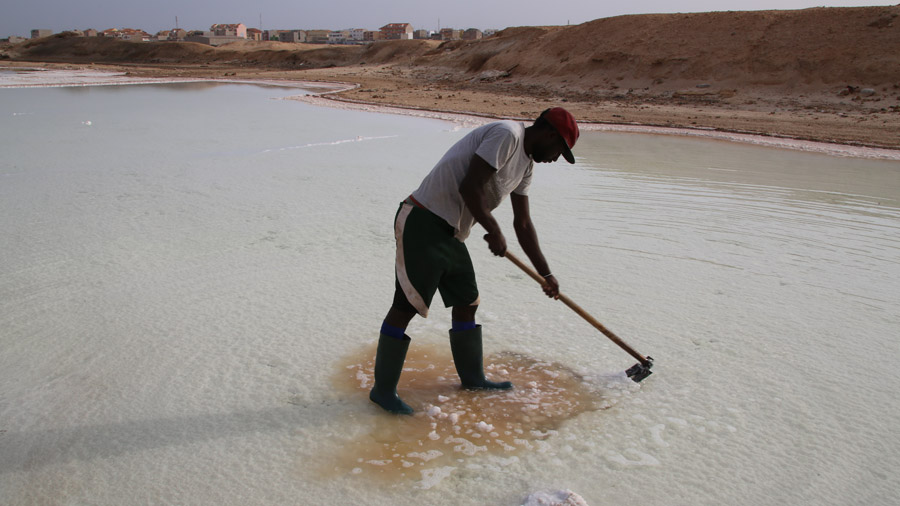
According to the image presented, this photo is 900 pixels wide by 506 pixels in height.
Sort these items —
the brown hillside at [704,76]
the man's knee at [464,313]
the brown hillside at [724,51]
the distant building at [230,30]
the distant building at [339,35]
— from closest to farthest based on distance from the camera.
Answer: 1. the man's knee at [464,313]
2. the brown hillside at [704,76]
3. the brown hillside at [724,51]
4. the distant building at [230,30]
5. the distant building at [339,35]

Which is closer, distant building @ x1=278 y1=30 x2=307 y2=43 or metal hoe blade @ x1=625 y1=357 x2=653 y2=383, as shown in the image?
metal hoe blade @ x1=625 y1=357 x2=653 y2=383

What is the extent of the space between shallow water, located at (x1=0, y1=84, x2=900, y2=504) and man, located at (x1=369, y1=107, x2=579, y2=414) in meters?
0.29

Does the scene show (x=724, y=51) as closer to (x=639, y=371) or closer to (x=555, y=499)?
(x=639, y=371)

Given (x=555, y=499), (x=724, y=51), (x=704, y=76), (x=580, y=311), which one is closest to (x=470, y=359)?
(x=580, y=311)

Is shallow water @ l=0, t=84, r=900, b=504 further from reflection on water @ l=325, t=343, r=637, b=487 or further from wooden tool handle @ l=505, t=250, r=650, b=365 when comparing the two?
wooden tool handle @ l=505, t=250, r=650, b=365

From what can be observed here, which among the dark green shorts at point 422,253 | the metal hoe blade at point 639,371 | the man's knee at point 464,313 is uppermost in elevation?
the dark green shorts at point 422,253

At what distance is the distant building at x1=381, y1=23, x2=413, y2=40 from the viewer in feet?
346

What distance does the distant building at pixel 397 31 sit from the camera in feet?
346

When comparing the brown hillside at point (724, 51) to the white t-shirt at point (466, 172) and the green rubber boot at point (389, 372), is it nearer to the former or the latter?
the white t-shirt at point (466, 172)

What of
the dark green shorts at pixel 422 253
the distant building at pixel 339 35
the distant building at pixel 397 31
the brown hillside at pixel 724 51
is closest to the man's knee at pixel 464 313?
the dark green shorts at pixel 422 253

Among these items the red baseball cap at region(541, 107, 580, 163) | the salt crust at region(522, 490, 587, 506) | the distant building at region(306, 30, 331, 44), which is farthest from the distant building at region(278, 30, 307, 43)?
the salt crust at region(522, 490, 587, 506)

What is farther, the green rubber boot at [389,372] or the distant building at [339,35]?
the distant building at [339,35]

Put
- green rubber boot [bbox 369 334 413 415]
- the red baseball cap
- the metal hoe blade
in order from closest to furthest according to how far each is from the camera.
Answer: the red baseball cap < green rubber boot [bbox 369 334 413 415] < the metal hoe blade

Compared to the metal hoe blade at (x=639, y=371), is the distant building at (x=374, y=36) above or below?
above
